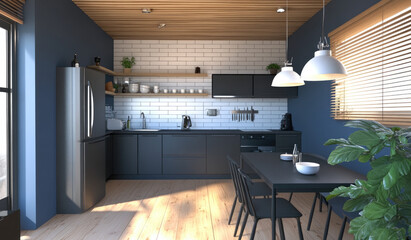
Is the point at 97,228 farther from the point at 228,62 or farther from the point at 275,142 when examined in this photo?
the point at 228,62

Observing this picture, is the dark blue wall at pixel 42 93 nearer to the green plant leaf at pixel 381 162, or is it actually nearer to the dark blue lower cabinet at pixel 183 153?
the dark blue lower cabinet at pixel 183 153

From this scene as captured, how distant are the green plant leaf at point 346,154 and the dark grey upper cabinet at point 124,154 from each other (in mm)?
4621

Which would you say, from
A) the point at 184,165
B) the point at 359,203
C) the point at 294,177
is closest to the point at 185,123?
the point at 184,165

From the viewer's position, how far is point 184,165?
586cm

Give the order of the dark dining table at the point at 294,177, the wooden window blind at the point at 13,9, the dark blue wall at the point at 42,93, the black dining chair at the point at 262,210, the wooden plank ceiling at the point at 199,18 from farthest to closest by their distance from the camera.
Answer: the wooden plank ceiling at the point at 199,18 → the dark blue wall at the point at 42,93 → the wooden window blind at the point at 13,9 → the black dining chair at the point at 262,210 → the dark dining table at the point at 294,177

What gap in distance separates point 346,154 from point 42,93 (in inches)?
126

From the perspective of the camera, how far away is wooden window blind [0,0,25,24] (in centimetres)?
305

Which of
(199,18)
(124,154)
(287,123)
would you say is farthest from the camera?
(287,123)

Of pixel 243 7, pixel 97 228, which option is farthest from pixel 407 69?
pixel 97 228

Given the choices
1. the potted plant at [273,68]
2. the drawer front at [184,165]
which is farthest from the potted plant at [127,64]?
the potted plant at [273,68]

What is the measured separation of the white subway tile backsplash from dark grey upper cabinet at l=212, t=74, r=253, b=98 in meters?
0.41

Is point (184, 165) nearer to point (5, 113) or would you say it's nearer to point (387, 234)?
point (5, 113)

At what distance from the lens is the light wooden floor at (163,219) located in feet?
10.7

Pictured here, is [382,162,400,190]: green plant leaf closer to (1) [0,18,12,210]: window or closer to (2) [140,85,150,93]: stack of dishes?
(1) [0,18,12,210]: window
